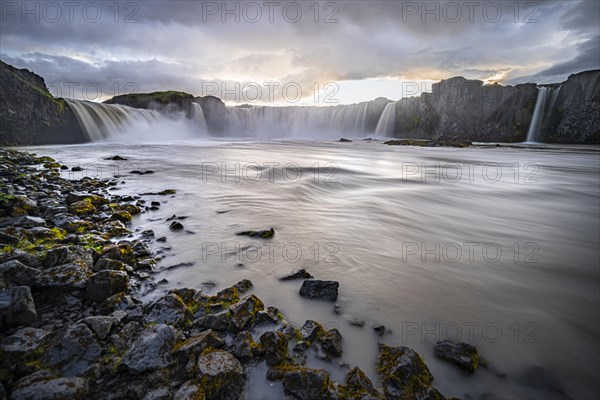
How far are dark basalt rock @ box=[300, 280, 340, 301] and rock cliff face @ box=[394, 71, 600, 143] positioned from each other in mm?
51890

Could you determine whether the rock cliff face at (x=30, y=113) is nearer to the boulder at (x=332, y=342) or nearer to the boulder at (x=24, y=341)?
the boulder at (x=24, y=341)

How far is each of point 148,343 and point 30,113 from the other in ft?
95.1

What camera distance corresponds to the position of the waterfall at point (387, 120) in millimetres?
56812

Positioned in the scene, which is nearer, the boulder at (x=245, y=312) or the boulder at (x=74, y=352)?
the boulder at (x=74, y=352)

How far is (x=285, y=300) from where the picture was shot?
2.64 meters

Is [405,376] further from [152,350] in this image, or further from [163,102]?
[163,102]

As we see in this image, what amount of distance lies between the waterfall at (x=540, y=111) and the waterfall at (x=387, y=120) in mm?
22295

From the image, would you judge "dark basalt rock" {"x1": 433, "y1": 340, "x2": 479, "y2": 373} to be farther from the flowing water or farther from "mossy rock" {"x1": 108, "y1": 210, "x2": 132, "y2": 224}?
"mossy rock" {"x1": 108, "y1": 210, "x2": 132, "y2": 224}

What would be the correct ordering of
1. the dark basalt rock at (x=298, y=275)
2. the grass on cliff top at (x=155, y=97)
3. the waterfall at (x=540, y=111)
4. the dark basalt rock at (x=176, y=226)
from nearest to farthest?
the dark basalt rock at (x=298, y=275) → the dark basalt rock at (x=176, y=226) → the waterfall at (x=540, y=111) → the grass on cliff top at (x=155, y=97)

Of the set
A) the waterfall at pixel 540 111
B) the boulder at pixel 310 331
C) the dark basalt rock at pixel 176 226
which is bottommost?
the boulder at pixel 310 331

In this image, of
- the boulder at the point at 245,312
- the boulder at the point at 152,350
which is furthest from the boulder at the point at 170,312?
the boulder at the point at 245,312

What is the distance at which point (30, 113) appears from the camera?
2156 cm

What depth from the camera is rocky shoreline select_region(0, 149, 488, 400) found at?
1641 millimetres

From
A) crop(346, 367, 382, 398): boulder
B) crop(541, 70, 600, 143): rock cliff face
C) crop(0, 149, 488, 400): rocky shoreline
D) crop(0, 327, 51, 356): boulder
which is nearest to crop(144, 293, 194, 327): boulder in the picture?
crop(0, 149, 488, 400): rocky shoreline
